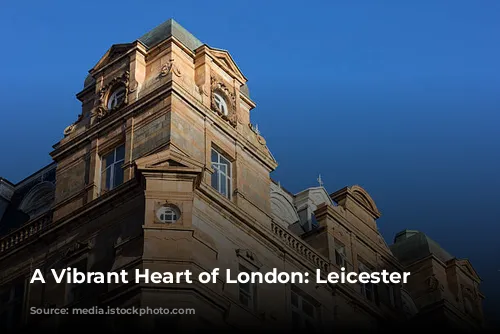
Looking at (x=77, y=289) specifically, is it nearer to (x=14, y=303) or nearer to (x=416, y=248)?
(x=14, y=303)

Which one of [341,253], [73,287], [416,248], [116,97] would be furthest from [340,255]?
[73,287]

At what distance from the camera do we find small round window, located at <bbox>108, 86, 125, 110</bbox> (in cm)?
5253

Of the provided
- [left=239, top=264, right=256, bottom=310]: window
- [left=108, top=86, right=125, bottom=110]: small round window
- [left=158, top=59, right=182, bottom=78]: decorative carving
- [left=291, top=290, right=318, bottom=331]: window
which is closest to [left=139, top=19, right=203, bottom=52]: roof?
[left=158, top=59, right=182, bottom=78]: decorative carving

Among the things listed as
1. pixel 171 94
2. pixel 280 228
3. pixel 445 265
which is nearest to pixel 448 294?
pixel 445 265

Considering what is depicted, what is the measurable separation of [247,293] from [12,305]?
334 inches

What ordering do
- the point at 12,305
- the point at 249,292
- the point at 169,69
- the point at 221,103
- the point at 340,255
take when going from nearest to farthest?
the point at 249,292
the point at 12,305
the point at 169,69
the point at 221,103
the point at 340,255

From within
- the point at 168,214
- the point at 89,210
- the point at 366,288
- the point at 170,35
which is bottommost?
the point at 168,214

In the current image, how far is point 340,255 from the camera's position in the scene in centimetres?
5541

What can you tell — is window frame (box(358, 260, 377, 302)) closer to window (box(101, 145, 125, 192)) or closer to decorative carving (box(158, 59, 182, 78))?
window (box(101, 145, 125, 192))

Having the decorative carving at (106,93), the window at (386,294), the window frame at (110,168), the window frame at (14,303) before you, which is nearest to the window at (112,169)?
the window frame at (110,168)

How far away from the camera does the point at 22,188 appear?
60031 mm

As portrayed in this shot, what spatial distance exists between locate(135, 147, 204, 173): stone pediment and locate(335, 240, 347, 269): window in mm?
9603

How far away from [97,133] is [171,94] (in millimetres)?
3531

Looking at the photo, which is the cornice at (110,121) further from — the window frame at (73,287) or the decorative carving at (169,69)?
the window frame at (73,287)
